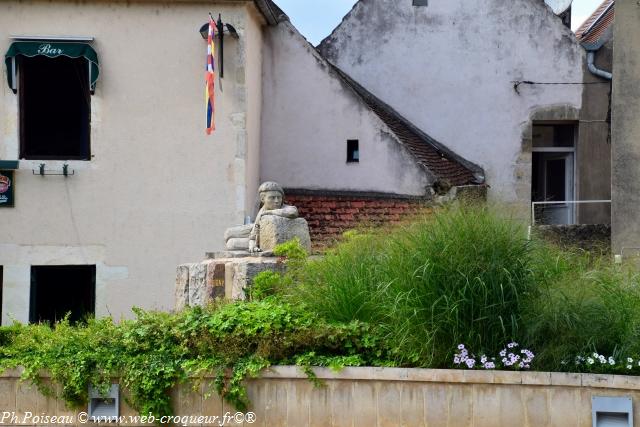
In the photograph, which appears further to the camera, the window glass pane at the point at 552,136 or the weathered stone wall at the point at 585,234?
the window glass pane at the point at 552,136

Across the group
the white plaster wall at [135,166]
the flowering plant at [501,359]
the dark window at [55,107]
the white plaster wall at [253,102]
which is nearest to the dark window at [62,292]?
the white plaster wall at [135,166]

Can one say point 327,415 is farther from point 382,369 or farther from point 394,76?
point 394,76

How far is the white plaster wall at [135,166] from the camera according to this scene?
15.2 m

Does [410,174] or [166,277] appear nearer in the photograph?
[166,277]

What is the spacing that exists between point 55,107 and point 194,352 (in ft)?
25.1

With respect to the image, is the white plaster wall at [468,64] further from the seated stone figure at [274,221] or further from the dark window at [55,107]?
the seated stone figure at [274,221]

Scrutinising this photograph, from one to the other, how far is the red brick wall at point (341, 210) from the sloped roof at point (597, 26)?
220 inches

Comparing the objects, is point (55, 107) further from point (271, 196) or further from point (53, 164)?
point (271, 196)

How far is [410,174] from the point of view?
53.8ft

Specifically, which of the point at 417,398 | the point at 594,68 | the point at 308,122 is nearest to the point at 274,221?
the point at 417,398

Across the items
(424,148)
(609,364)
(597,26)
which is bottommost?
(609,364)

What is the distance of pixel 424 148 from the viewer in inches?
718

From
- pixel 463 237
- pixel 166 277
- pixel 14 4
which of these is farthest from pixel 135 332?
pixel 14 4

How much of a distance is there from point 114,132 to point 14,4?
244 cm
